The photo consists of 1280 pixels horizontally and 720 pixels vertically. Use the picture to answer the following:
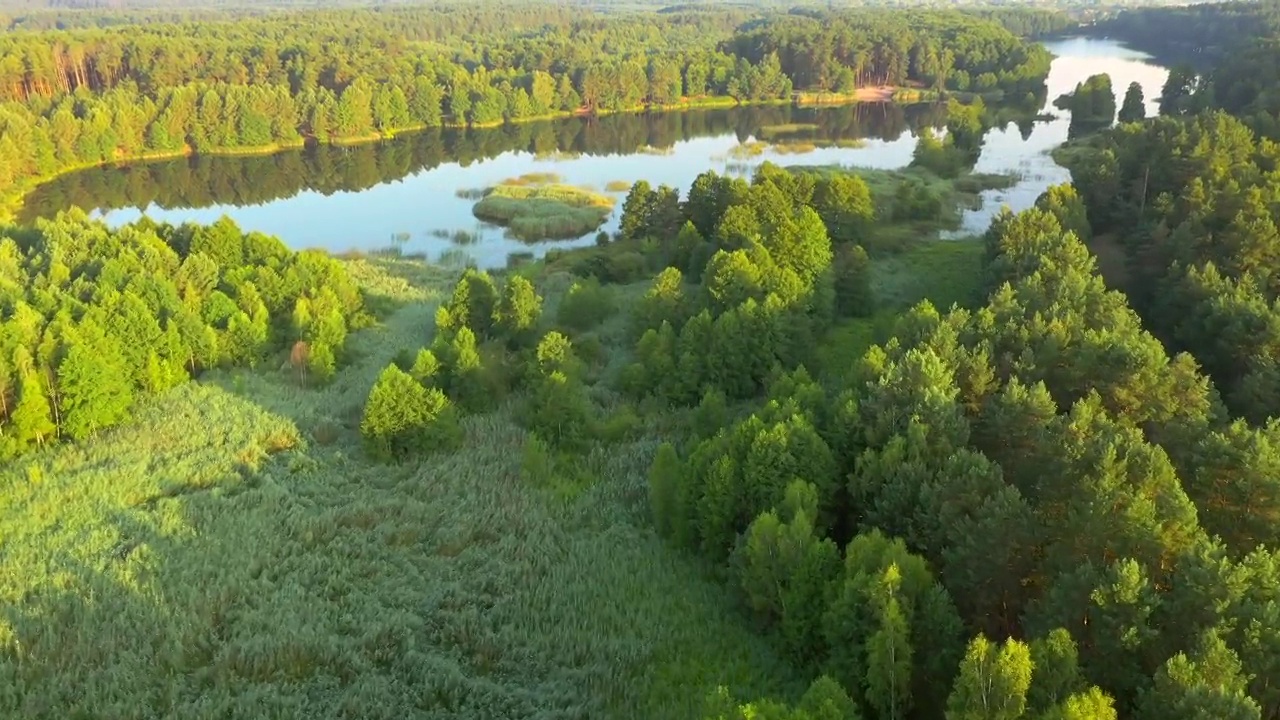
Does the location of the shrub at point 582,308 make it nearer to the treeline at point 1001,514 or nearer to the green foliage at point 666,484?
the treeline at point 1001,514

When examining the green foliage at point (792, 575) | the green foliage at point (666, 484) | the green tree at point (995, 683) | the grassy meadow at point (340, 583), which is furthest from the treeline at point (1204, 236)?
the grassy meadow at point (340, 583)

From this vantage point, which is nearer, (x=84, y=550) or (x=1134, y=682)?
(x=1134, y=682)

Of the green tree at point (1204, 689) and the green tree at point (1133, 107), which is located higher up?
the green tree at point (1133, 107)

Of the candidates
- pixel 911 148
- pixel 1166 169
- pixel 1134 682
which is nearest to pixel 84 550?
pixel 1134 682

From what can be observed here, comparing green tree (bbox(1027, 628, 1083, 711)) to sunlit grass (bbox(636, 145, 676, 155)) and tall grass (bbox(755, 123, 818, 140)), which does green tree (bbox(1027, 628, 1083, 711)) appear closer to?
sunlit grass (bbox(636, 145, 676, 155))

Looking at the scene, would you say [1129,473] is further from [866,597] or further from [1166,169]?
[1166,169]
